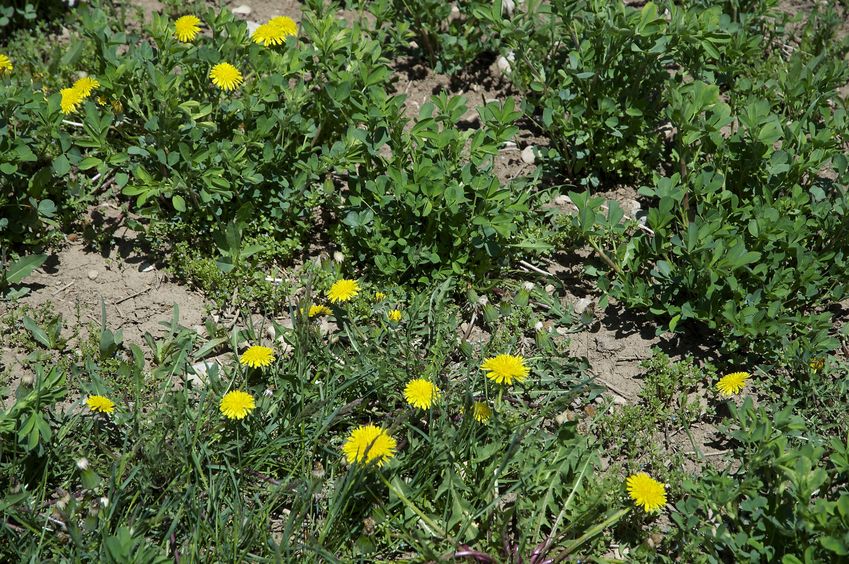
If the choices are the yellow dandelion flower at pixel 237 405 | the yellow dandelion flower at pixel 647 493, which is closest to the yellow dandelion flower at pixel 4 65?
the yellow dandelion flower at pixel 237 405

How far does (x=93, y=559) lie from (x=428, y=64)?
298cm

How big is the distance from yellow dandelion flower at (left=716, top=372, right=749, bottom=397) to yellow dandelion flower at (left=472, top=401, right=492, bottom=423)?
883mm

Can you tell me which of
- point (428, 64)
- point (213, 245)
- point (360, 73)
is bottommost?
point (213, 245)

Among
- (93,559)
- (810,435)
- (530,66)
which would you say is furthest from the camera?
(530,66)

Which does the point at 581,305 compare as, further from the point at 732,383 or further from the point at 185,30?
the point at 185,30

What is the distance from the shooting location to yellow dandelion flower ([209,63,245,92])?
3.73 m

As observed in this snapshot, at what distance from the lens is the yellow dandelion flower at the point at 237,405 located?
301 centimetres

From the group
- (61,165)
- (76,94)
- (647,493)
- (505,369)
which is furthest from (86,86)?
(647,493)

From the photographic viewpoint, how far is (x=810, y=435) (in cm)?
313

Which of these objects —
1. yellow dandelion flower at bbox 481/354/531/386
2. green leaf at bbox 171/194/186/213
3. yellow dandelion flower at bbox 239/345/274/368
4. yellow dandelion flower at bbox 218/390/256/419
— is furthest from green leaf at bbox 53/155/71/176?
yellow dandelion flower at bbox 481/354/531/386

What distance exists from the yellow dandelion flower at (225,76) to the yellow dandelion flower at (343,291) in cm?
100

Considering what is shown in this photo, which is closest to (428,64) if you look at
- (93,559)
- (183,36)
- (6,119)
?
(183,36)

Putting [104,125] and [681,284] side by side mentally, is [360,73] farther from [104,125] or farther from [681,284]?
[681,284]

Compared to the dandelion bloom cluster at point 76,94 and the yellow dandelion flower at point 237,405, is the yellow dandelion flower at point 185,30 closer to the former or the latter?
the dandelion bloom cluster at point 76,94
